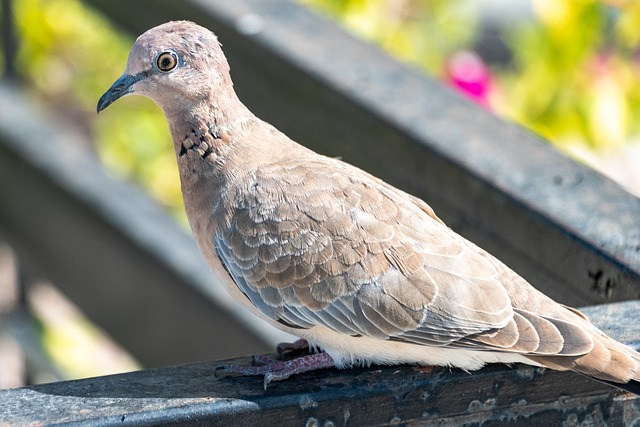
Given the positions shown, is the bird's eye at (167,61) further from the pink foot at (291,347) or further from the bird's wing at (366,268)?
the pink foot at (291,347)

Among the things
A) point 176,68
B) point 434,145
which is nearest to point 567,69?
point 434,145

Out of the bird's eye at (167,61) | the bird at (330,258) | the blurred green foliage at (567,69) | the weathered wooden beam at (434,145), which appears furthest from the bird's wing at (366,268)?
the blurred green foliage at (567,69)

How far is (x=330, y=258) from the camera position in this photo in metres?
2.27

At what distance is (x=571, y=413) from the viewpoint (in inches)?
80.6

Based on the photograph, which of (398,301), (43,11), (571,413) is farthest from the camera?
(43,11)

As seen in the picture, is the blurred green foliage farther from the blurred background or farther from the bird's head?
the bird's head

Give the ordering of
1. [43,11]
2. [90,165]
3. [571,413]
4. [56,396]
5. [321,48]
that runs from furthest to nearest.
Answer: [43,11], [90,165], [321,48], [571,413], [56,396]

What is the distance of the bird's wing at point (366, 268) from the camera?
221 centimetres

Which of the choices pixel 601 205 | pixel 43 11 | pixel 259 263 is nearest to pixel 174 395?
pixel 259 263

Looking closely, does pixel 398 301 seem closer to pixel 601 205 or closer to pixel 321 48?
pixel 601 205

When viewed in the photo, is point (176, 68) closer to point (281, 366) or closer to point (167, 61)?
point (167, 61)

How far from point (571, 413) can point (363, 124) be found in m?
1.19

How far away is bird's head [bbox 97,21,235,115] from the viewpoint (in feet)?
7.93

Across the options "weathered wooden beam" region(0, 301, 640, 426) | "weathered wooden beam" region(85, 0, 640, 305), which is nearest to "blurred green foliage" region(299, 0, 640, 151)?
"weathered wooden beam" region(85, 0, 640, 305)
